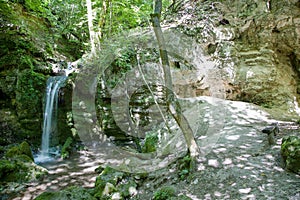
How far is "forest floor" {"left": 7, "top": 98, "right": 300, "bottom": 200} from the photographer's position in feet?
9.70

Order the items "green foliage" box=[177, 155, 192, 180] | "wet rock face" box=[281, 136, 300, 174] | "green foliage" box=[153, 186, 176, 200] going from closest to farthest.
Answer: "wet rock face" box=[281, 136, 300, 174], "green foliage" box=[153, 186, 176, 200], "green foliage" box=[177, 155, 192, 180]

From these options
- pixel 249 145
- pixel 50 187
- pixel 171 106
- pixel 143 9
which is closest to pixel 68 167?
pixel 50 187

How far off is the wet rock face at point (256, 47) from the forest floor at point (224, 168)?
1048 mm

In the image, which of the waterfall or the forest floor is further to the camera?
the waterfall

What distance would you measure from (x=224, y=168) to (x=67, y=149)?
5233 millimetres

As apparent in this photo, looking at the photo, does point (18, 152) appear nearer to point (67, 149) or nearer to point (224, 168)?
point (67, 149)

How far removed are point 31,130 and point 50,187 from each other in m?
3.49

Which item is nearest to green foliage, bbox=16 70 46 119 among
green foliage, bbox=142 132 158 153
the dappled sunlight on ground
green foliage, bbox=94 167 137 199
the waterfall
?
the waterfall

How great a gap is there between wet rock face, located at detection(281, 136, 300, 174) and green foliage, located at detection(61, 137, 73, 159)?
5741mm

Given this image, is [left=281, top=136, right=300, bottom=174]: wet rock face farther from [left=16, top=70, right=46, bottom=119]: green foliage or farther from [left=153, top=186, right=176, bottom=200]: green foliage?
[left=16, top=70, right=46, bottom=119]: green foliage

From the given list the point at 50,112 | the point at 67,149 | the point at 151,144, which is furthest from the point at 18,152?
the point at 151,144

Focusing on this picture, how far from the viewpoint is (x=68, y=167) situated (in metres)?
5.84

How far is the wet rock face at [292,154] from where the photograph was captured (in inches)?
117

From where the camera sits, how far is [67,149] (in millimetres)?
7039
